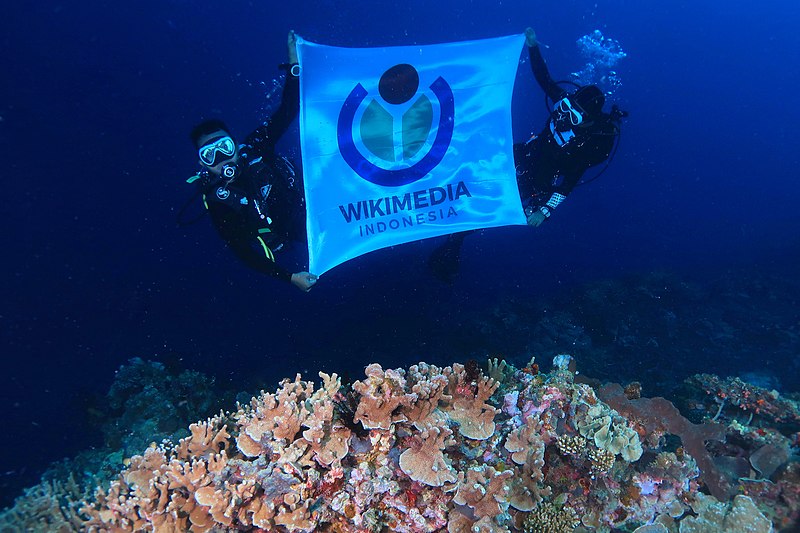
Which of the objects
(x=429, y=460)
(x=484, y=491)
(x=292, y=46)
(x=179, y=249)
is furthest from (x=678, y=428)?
(x=179, y=249)

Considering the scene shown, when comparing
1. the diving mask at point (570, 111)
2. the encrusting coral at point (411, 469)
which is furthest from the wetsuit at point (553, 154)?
the encrusting coral at point (411, 469)

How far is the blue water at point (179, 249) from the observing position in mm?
13469

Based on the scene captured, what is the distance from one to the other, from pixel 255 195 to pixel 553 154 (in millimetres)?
5216

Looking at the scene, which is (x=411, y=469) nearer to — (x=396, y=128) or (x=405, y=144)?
(x=405, y=144)

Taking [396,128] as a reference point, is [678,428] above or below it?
below

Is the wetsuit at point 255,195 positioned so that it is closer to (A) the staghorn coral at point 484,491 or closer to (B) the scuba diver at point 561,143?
(A) the staghorn coral at point 484,491

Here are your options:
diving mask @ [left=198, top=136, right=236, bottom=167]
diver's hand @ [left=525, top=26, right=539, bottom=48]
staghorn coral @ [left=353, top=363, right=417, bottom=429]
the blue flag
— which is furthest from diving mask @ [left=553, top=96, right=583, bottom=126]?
staghorn coral @ [left=353, top=363, right=417, bottom=429]

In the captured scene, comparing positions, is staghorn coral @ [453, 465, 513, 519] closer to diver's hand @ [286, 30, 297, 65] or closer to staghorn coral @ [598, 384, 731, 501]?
staghorn coral @ [598, 384, 731, 501]

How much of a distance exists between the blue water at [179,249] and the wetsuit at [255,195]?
581 cm

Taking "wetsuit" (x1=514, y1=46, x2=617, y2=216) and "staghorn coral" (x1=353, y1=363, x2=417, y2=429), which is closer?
"staghorn coral" (x1=353, y1=363, x2=417, y2=429)

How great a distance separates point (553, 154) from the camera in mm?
7012

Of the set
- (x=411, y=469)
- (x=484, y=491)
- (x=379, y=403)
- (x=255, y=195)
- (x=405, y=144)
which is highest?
(x=405, y=144)

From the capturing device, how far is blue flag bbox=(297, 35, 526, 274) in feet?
16.5

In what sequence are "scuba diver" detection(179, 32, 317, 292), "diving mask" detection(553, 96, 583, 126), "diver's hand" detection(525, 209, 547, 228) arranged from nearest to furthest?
1. "scuba diver" detection(179, 32, 317, 292)
2. "diving mask" detection(553, 96, 583, 126)
3. "diver's hand" detection(525, 209, 547, 228)
